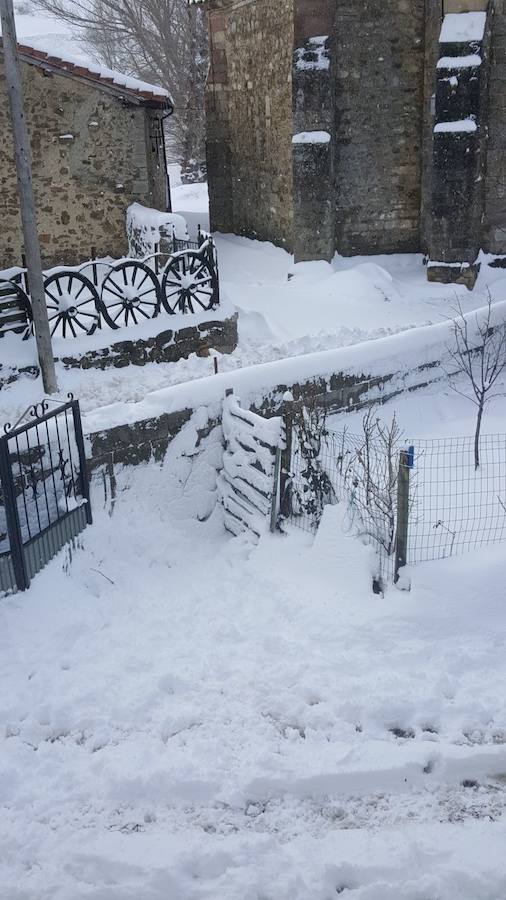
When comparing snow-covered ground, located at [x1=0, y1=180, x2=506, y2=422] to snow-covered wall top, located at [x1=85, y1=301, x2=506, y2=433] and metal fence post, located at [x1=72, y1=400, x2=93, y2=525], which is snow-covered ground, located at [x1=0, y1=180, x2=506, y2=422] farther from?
metal fence post, located at [x1=72, y1=400, x2=93, y2=525]

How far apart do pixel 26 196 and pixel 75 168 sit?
6.05 metres

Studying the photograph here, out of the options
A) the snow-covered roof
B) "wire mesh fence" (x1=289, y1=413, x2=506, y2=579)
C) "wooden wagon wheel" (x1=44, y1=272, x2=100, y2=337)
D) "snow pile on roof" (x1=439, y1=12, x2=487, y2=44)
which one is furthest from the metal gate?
"snow pile on roof" (x1=439, y1=12, x2=487, y2=44)

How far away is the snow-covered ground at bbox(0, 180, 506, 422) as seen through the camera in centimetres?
998

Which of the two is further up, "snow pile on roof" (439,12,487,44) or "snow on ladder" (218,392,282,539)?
"snow pile on roof" (439,12,487,44)

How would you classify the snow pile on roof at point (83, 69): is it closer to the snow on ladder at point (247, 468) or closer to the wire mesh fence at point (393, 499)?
the snow on ladder at point (247, 468)

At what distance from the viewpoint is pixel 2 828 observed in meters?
4.09

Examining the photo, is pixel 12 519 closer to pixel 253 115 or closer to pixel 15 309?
pixel 15 309

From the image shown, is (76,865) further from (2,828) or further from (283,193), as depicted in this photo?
(283,193)

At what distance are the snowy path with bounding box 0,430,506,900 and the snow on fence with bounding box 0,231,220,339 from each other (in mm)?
4457

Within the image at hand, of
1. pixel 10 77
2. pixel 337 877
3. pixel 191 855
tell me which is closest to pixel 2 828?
pixel 191 855

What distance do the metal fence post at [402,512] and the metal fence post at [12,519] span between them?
2.70 meters

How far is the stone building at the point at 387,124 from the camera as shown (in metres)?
13.3

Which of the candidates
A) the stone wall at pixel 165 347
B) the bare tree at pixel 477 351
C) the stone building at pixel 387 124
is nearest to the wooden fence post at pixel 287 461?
the bare tree at pixel 477 351

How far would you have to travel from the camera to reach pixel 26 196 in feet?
28.2
